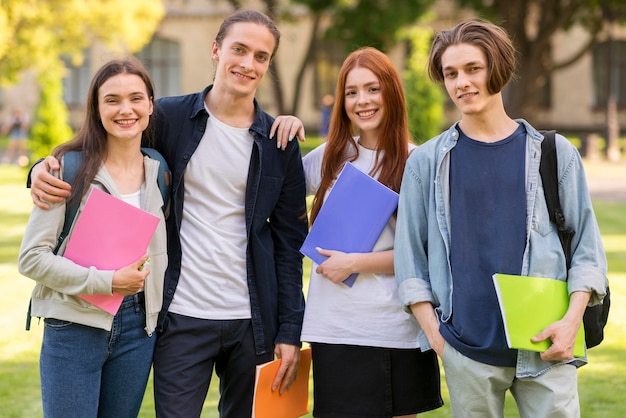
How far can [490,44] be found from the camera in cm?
303

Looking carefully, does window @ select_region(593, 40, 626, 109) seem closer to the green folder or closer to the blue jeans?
the green folder

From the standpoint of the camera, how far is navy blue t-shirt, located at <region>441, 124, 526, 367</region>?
2979mm

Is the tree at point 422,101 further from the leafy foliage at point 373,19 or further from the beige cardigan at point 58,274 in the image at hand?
the beige cardigan at point 58,274

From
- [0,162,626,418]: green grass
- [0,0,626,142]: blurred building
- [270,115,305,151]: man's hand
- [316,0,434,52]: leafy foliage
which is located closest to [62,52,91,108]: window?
[0,0,626,142]: blurred building

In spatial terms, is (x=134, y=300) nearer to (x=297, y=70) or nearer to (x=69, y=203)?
(x=69, y=203)

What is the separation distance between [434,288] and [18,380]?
11.8 feet

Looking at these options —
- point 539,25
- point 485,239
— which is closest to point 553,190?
point 485,239

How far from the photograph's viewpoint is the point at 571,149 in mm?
3070

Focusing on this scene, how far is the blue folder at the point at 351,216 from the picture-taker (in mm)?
3418

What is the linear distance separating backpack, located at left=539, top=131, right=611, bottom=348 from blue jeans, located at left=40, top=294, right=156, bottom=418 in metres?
1.46

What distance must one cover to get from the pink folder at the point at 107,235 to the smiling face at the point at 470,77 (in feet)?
3.64

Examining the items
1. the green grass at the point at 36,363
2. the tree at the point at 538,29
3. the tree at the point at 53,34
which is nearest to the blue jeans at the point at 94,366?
the green grass at the point at 36,363

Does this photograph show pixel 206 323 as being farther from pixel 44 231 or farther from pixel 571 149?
pixel 571 149

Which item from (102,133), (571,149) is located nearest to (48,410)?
(102,133)
